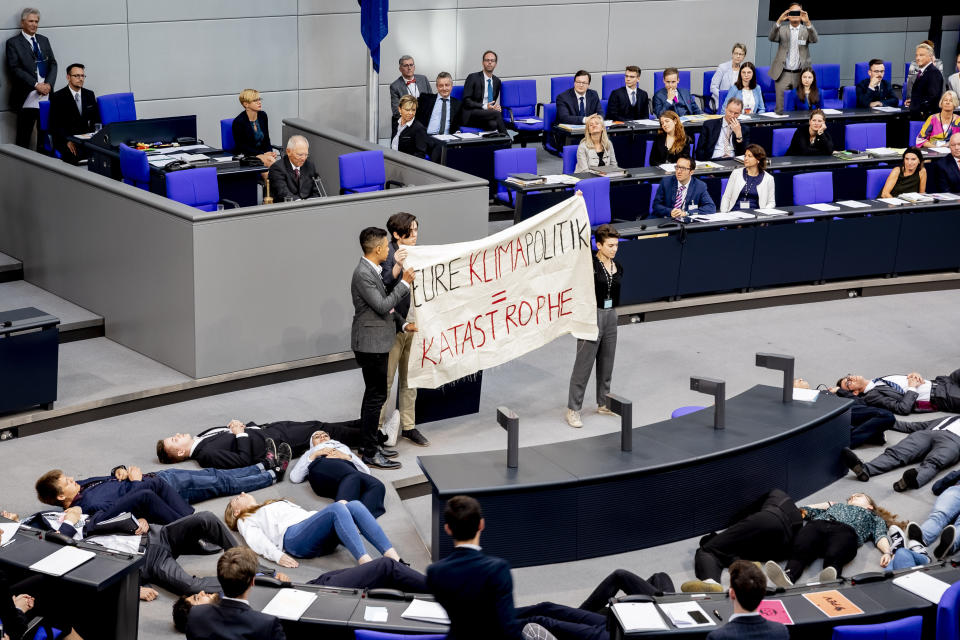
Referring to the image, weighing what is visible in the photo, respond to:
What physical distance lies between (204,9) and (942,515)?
11.0 meters

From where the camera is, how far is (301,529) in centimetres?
753

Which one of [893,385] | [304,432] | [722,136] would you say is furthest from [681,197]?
[304,432]

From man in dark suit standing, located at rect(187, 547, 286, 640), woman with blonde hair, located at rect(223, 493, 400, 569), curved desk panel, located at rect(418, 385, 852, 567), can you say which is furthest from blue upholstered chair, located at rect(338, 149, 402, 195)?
man in dark suit standing, located at rect(187, 547, 286, 640)

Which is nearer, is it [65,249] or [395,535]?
[395,535]

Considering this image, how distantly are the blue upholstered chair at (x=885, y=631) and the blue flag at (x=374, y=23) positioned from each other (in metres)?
10.1

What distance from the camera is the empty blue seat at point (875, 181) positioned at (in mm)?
13922

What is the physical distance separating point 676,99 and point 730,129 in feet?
6.86


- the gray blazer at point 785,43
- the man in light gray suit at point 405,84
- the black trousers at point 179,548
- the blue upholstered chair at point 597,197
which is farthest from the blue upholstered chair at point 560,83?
the black trousers at point 179,548

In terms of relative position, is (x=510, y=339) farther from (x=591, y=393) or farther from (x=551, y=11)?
(x=551, y=11)

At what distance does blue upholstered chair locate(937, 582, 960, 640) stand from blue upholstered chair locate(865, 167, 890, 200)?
326 inches

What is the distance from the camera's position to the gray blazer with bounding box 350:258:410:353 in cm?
848

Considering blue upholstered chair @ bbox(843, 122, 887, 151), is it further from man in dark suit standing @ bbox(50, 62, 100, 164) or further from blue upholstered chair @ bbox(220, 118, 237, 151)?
man in dark suit standing @ bbox(50, 62, 100, 164)

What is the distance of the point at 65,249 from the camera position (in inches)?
440

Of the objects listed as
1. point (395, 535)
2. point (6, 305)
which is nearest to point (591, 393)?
point (395, 535)
